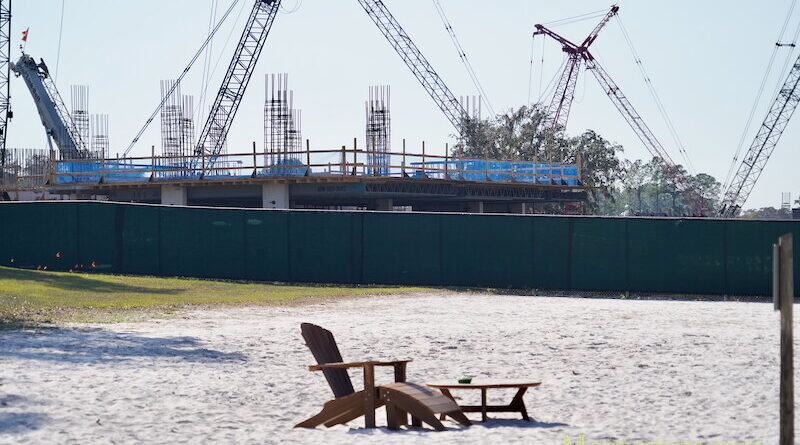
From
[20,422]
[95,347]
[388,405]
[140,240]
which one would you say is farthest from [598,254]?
[20,422]

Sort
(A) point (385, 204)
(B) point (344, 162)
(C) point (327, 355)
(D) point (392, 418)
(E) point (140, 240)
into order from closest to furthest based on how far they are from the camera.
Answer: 1. (D) point (392, 418)
2. (C) point (327, 355)
3. (E) point (140, 240)
4. (B) point (344, 162)
5. (A) point (385, 204)

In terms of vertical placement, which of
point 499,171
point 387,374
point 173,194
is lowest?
point 387,374

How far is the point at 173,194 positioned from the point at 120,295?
27.6 m

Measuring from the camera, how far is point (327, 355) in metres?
12.2

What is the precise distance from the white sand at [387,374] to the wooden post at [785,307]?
2.56m

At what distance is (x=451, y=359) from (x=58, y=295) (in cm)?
1153

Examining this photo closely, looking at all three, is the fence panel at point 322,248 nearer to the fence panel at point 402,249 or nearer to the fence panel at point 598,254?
the fence panel at point 402,249

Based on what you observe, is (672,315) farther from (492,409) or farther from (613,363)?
(492,409)

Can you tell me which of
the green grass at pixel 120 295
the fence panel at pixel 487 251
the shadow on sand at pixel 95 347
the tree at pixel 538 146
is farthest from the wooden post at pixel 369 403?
the tree at pixel 538 146

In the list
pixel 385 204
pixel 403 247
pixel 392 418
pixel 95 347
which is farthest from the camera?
pixel 385 204

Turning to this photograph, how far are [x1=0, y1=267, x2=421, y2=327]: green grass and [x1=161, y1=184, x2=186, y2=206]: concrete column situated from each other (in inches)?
754

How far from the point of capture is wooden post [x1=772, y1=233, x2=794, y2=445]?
7.17 metres

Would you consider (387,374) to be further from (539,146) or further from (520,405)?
(539,146)

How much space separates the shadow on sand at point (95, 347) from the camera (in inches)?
557
